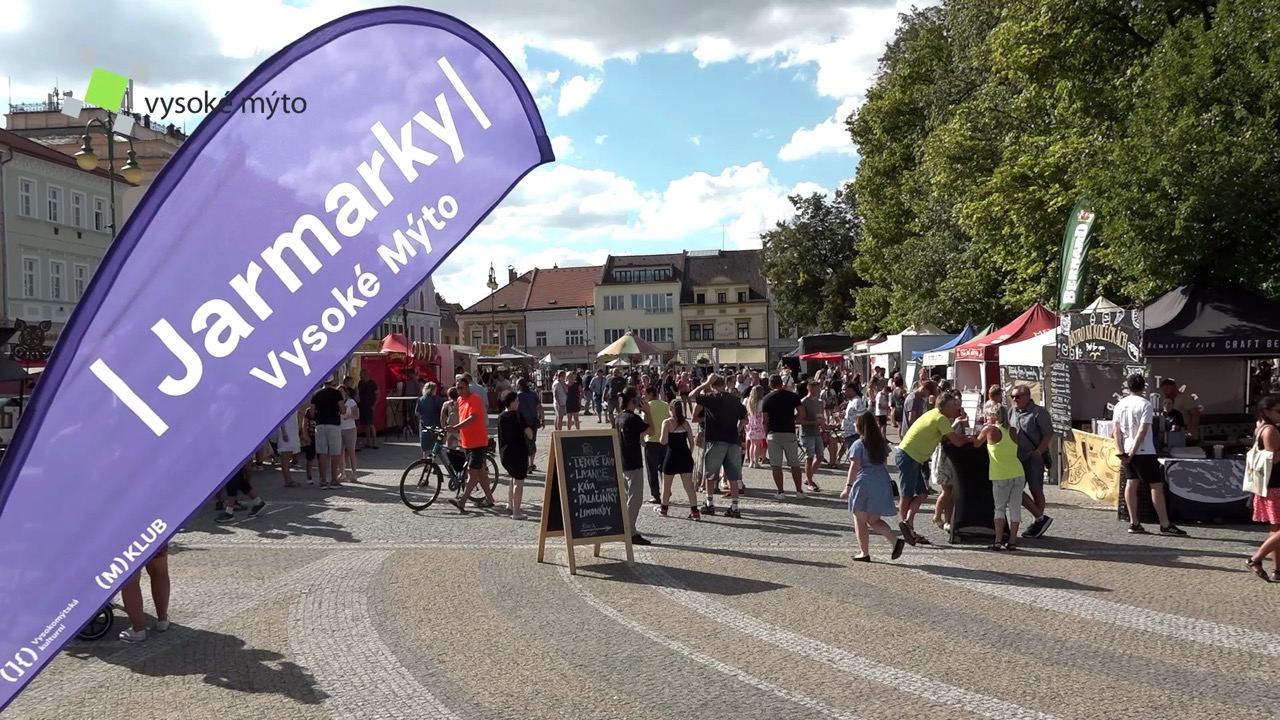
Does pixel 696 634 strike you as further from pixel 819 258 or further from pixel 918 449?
pixel 819 258

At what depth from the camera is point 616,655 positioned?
7.07 meters

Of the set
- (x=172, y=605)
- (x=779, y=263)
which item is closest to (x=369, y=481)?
(x=172, y=605)

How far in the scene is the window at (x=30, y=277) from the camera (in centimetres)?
4378

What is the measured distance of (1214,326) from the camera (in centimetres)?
1488

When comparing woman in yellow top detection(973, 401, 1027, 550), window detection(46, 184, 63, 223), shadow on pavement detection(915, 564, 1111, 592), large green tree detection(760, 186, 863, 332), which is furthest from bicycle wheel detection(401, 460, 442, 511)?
large green tree detection(760, 186, 863, 332)

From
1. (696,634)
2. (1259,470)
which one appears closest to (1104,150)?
(1259,470)

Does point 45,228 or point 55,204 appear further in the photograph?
point 55,204

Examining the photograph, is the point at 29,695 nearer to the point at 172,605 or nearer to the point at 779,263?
the point at 172,605

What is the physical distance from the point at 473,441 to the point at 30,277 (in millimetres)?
37928

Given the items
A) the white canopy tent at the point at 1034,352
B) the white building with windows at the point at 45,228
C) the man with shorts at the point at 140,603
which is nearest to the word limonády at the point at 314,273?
the man with shorts at the point at 140,603

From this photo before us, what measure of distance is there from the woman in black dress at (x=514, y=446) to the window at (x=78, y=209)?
4144 cm

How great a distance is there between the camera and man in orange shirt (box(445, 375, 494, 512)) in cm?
1418

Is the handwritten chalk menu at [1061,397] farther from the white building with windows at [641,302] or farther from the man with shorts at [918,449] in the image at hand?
the white building with windows at [641,302]

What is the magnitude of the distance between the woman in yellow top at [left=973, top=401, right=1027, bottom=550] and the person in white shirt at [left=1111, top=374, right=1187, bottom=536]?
1.59 meters
